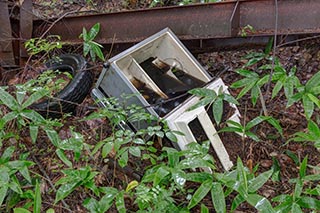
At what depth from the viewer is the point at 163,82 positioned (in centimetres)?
245

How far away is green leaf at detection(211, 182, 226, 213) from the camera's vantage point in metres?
1.36

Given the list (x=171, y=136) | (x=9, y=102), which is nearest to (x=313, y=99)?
(x=171, y=136)

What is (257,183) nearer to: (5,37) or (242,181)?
(242,181)

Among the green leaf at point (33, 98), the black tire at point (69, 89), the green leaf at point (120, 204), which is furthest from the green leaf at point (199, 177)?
the black tire at point (69, 89)

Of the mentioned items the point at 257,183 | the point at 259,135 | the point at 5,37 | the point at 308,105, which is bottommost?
the point at 259,135

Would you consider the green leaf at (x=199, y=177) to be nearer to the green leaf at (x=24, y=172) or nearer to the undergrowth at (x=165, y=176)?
the undergrowth at (x=165, y=176)

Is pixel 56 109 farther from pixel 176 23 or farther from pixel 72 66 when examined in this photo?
pixel 176 23

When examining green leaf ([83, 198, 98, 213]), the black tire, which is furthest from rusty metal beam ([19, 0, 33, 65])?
green leaf ([83, 198, 98, 213])

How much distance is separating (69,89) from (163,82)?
69 centimetres

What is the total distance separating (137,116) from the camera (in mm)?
1934

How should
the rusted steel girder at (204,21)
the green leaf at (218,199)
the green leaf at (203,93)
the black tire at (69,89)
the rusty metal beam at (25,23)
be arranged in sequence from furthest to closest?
1. the rusty metal beam at (25,23)
2. the black tire at (69,89)
3. the rusted steel girder at (204,21)
4. the green leaf at (203,93)
5. the green leaf at (218,199)

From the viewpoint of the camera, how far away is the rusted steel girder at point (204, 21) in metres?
2.26

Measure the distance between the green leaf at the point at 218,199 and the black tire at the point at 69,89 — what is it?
3.88ft

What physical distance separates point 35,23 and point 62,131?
110cm
